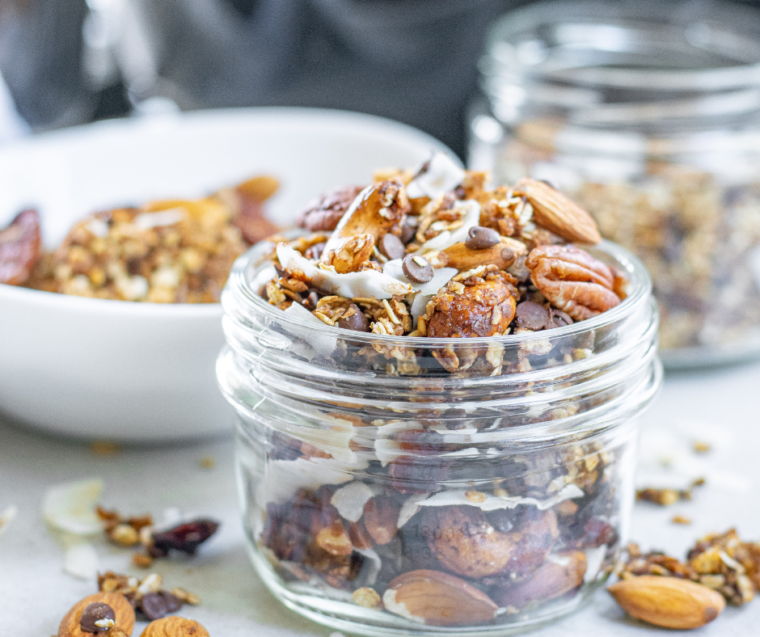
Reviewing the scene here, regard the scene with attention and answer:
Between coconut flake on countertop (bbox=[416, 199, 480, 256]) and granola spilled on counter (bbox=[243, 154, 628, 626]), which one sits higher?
coconut flake on countertop (bbox=[416, 199, 480, 256])

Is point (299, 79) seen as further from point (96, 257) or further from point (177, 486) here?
point (177, 486)

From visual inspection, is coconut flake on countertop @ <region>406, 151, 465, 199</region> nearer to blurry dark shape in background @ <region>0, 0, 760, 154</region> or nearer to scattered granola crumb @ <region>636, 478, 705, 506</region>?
scattered granola crumb @ <region>636, 478, 705, 506</region>

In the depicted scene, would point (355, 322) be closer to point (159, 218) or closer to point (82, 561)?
point (82, 561)

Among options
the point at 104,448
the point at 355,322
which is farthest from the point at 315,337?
the point at 104,448

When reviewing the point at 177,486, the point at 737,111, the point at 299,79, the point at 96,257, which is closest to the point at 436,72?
the point at 299,79

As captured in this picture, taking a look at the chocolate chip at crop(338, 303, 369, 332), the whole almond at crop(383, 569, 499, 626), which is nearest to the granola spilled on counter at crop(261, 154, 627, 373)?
the chocolate chip at crop(338, 303, 369, 332)

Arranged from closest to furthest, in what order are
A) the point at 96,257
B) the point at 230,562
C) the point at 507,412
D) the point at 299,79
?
the point at 507,412 → the point at 230,562 → the point at 96,257 → the point at 299,79

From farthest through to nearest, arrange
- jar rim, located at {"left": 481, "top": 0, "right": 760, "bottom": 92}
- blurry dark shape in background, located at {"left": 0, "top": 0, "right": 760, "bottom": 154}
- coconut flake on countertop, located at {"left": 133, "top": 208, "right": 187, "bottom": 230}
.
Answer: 1. blurry dark shape in background, located at {"left": 0, "top": 0, "right": 760, "bottom": 154}
2. jar rim, located at {"left": 481, "top": 0, "right": 760, "bottom": 92}
3. coconut flake on countertop, located at {"left": 133, "top": 208, "right": 187, "bottom": 230}
